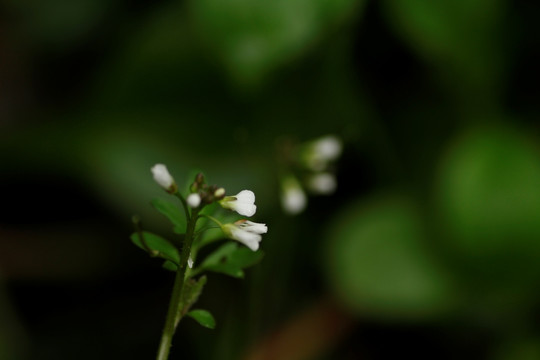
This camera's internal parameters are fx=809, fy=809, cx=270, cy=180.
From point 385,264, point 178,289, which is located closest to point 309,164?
point 385,264

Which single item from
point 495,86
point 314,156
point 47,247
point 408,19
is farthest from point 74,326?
point 495,86

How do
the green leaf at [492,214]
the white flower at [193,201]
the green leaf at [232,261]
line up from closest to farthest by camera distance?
the white flower at [193,201]
the green leaf at [232,261]
the green leaf at [492,214]

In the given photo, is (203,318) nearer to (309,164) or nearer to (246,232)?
(246,232)

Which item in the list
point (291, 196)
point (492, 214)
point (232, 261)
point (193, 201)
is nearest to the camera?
point (193, 201)

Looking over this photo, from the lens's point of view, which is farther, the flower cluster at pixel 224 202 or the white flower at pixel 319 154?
the white flower at pixel 319 154

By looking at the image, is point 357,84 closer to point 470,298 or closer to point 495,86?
point 495,86

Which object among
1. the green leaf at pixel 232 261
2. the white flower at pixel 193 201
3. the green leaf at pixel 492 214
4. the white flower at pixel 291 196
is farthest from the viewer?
the green leaf at pixel 492 214

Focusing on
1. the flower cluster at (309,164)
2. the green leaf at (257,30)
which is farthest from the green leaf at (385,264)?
the green leaf at (257,30)

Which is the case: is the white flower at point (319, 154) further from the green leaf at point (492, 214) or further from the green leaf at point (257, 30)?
the green leaf at point (492, 214)
